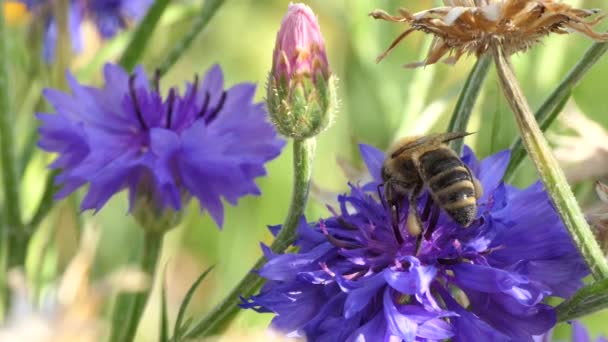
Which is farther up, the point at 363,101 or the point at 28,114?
the point at 28,114

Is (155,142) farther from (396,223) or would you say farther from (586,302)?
(586,302)

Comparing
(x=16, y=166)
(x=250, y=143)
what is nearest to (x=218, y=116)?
(x=250, y=143)

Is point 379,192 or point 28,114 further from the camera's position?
point 28,114

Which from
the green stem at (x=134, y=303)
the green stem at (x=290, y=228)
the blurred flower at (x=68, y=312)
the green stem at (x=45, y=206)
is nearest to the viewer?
the blurred flower at (x=68, y=312)

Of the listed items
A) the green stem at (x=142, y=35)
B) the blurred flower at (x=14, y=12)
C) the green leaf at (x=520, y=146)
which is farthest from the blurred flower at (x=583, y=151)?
the blurred flower at (x=14, y=12)

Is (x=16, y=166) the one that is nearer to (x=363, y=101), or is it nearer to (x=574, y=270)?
(x=574, y=270)

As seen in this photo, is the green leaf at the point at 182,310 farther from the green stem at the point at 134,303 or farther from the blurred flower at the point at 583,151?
the blurred flower at the point at 583,151

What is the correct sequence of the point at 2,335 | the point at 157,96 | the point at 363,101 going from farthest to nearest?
the point at 363,101, the point at 157,96, the point at 2,335
